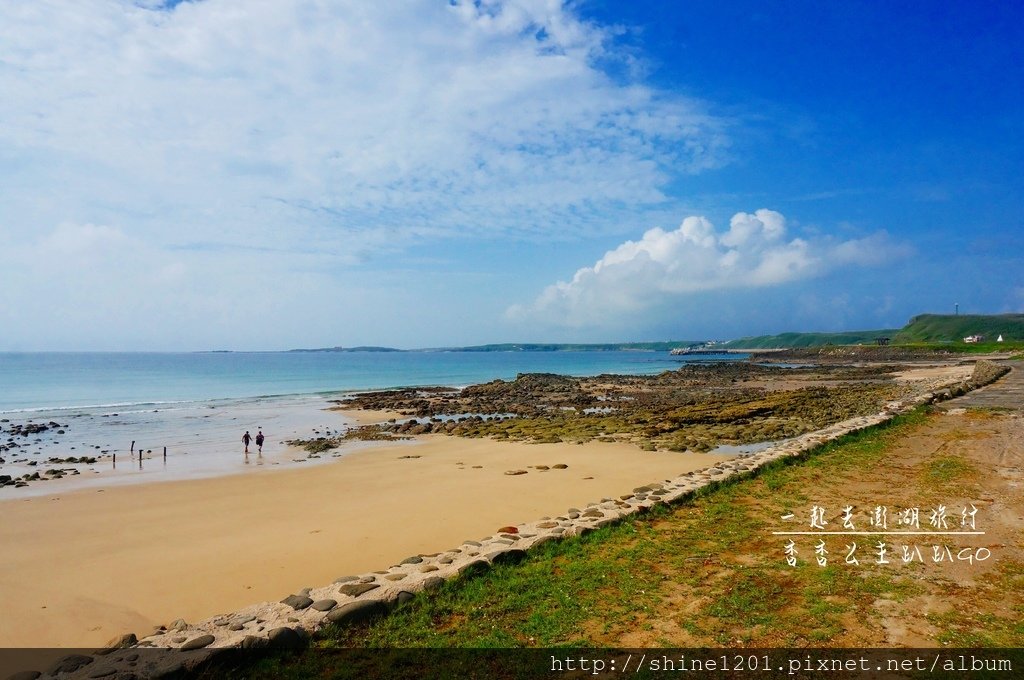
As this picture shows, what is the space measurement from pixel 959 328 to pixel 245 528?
187561mm

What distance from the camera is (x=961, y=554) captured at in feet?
25.9

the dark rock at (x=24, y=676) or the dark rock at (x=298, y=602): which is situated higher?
the dark rock at (x=298, y=602)

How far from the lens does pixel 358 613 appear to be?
674 centimetres

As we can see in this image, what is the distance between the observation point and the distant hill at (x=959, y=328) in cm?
14475

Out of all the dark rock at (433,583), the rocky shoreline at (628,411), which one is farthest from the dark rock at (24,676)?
the rocky shoreline at (628,411)

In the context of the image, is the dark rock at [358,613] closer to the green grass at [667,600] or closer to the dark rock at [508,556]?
the green grass at [667,600]

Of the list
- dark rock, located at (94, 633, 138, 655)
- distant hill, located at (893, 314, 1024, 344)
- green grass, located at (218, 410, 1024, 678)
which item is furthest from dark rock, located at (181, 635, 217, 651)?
distant hill, located at (893, 314, 1024, 344)

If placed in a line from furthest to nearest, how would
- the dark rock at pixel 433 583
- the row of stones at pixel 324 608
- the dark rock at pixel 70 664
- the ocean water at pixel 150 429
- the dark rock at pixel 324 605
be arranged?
the ocean water at pixel 150 429
the dark rock at pixel 433 583
the dark rock at pixel 324 605
the dark rock at pixel 70 664
the row of stones at pixel 324 608

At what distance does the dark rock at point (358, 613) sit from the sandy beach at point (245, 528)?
3095 millimetres

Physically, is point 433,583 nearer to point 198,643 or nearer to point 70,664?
point 198,643

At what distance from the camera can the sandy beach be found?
910cm

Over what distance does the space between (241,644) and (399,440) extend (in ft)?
73.9

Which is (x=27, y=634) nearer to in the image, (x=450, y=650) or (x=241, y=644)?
(x=241, y=644)

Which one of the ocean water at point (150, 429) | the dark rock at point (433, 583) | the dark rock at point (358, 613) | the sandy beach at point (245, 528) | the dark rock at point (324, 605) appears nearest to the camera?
the dark rock at point (358, 613)
